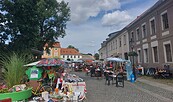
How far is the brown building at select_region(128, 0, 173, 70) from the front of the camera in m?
14.5

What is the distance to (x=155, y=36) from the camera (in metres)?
16.8

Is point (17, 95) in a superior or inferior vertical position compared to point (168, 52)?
inferior

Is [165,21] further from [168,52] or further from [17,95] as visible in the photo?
[17,95]

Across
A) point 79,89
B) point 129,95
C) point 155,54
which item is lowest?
point 129,95

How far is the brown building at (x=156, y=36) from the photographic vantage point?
14477 mm

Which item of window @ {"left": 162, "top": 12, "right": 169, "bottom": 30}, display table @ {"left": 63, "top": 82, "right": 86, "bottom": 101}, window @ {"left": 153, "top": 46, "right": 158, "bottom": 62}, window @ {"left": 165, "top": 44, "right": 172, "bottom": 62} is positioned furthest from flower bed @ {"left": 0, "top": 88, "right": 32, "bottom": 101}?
window @ {"left": 153, "top": 46, "right": 158, "bottom": 62}

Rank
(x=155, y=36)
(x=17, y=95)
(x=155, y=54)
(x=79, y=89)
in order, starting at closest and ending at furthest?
(x=17, y=95)
(x=79, y=89)
(x=155, y=36)
(x=155, y=54)

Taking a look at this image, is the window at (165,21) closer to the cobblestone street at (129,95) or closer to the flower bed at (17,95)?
the cobblestone street at (129,95)

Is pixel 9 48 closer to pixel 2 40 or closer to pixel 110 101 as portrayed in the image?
pixel 2 40

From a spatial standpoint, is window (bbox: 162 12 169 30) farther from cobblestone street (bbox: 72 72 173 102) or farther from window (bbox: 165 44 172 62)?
cobblestone street (bbox: 72 72 173 102)

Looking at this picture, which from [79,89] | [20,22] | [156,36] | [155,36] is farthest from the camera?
[155,36]

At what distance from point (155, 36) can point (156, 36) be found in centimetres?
20

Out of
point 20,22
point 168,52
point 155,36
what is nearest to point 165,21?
point 155,36

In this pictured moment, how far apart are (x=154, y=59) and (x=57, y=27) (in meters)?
15.0
